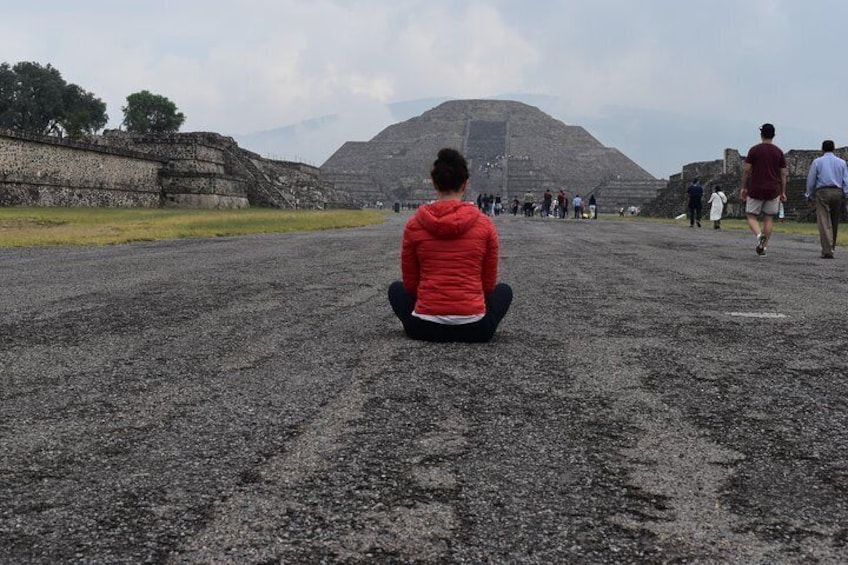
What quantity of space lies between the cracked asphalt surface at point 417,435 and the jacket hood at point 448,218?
69cm

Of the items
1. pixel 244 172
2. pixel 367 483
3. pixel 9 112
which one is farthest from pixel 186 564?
pixel 9 112

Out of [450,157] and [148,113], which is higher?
[148,113]

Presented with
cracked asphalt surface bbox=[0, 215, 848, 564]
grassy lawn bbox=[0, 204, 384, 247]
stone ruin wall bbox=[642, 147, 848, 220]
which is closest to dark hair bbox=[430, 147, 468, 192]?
cracked asphalt surface bbox=[0, 215, 848, 564]

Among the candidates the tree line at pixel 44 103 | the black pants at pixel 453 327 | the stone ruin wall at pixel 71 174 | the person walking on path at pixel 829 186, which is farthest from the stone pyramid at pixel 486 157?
the black pants at pixel 453 327

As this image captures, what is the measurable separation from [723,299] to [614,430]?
423 centimetres

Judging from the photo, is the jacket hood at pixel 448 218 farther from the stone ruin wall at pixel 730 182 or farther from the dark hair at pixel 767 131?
the stone ruin wall at pixel 730 182

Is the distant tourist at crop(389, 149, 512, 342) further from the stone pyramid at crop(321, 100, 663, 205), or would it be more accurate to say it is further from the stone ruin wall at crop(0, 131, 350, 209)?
the stone pyramid at crop(321, 100, 663, 205)

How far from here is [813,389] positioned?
12.6ft

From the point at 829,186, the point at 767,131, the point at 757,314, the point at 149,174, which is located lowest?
the point at 757,314

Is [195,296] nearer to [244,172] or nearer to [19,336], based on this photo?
[19,336]

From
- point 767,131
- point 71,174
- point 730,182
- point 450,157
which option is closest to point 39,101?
point 71,174

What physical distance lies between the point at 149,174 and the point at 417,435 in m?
32.7

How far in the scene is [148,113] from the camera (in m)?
79.8

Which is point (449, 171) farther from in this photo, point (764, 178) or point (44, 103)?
point (44, 103)
